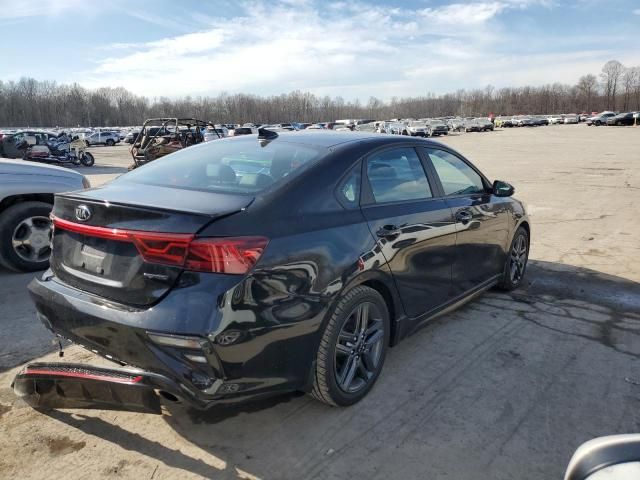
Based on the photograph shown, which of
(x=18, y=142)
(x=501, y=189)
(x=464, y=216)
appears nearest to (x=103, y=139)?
(x=18, y=142)

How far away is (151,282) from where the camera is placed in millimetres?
2457

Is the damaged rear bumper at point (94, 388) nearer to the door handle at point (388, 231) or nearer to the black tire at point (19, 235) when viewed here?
the door handle at point (388, 231)

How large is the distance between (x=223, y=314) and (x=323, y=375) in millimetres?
801

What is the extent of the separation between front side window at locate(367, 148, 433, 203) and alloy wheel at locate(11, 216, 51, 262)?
4452 mm

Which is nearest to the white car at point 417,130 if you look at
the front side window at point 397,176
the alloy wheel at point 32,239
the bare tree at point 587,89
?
the alloy wheel at point 32,239

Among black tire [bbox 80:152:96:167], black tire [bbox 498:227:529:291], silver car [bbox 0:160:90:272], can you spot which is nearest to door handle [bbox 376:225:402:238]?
black tire [bbox 498:227:529:291]

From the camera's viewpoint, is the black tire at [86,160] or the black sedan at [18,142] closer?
the black sedan at [18,142]

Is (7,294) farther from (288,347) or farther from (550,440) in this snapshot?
(550,440)

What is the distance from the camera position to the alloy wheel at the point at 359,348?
Answer: 3.05 metres

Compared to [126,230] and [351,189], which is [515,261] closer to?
[351,189]

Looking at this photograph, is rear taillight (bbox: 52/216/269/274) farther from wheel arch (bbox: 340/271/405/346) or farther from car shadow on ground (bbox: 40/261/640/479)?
Result: car shadow on ground (bbox: 40/261/640/479)

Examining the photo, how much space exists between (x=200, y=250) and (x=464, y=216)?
95.8 inches

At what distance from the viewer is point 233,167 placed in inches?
129

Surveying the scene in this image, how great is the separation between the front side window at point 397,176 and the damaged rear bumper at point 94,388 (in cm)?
173
